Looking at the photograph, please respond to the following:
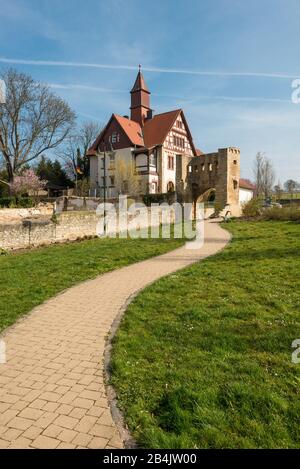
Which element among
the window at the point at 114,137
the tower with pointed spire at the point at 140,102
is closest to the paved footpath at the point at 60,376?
the window at the point at 114,137

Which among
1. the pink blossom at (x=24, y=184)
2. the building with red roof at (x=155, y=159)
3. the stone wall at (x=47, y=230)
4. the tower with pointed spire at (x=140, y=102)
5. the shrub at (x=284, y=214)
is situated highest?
the tower with pointed spire at (x=140, y=102)

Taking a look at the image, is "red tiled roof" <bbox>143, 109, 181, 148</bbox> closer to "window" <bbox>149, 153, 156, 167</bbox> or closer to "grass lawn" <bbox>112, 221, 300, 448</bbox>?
"window" <bbox>149, 153, 156, 167</bbox>

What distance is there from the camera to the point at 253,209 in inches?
1099

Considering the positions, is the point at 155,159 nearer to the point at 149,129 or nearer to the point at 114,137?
the point at 149,129

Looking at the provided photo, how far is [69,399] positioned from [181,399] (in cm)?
113

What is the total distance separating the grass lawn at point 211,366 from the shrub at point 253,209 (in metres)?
20.9

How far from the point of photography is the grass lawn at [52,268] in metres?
6.62

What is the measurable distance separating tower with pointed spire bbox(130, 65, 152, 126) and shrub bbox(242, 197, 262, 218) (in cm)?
2342

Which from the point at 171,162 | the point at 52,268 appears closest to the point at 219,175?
the point at 171,162

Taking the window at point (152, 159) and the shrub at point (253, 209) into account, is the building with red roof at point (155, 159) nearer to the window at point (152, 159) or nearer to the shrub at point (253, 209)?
the window at point (152, 159)

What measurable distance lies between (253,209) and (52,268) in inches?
848

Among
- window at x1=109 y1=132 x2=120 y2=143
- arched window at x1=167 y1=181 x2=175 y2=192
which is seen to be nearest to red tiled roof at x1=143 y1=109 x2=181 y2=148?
window at x1=109 y1=132 x2=120 y2=143

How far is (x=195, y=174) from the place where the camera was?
37219mm

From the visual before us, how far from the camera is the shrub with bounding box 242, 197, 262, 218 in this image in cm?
2763
